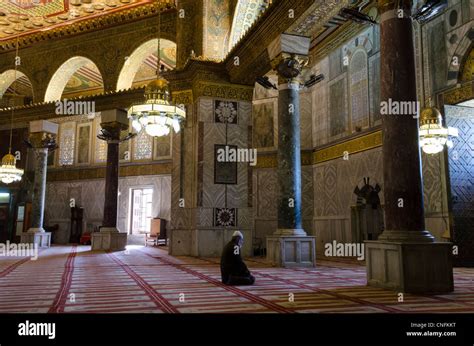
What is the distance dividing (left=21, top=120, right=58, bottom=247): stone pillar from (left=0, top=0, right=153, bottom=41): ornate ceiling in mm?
2892

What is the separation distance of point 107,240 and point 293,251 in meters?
6.54

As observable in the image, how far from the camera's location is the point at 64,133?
Result: 18562mm

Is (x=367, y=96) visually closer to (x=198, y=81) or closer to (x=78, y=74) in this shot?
(x=198, y=81)

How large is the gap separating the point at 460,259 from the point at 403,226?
13.3 feet

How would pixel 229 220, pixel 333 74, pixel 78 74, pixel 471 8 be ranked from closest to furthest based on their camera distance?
pixel 471 8, pixel 229 220, pixel 333 74, pixel 78 74

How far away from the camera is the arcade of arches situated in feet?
15.2

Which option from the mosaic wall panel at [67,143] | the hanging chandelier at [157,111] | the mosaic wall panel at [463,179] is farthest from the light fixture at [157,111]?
the mosaic wall panel at [67,143]

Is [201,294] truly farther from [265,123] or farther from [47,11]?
[47,11]

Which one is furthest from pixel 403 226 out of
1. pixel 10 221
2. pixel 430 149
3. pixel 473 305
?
pixel 10 221

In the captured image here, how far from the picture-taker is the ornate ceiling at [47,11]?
1186 centimetres

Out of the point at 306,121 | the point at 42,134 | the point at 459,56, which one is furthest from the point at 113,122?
the point at 459,56

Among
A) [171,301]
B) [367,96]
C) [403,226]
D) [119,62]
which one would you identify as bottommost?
[171,301]

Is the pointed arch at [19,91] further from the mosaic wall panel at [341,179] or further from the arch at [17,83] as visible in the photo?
the mosaic wall panel at [341,179]

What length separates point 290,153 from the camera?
7.85m
